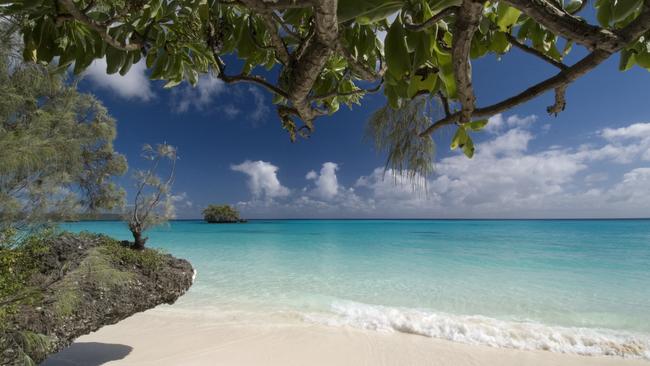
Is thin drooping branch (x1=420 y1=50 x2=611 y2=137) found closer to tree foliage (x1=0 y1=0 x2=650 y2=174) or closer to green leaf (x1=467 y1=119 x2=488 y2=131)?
tree foliage (x1=0 y1=0 x2=650 y2=174)

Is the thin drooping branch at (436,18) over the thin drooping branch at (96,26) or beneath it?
beneath

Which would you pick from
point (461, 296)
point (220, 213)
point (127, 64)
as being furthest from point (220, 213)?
point (127, 64)

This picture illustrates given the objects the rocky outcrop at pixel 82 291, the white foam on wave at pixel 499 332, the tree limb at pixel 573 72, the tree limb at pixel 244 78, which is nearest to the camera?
the tree limb at pixel 573 72

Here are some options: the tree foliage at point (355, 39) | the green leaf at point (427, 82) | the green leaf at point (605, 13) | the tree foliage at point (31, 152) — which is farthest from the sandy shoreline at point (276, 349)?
the green leaf at point (605, 13)

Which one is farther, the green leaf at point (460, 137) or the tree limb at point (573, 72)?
the green leaf at point (460, 137)

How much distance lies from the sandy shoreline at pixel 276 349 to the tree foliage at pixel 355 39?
390cm

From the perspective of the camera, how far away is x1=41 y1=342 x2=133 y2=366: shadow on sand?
3393 millimetres

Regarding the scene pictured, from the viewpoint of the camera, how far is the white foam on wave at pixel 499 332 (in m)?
4.33

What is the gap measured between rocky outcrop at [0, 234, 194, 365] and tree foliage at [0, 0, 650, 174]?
2376 mm

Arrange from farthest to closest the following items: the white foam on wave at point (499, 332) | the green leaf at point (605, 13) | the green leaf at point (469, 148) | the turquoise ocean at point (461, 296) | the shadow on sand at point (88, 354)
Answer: the turquoise ocean at point (461, 296), the white foam on wave at point (499, 332), the shadow on sand at point (88, 354), the green leaf at point (469, 148), the green leaf at point (605, 13)

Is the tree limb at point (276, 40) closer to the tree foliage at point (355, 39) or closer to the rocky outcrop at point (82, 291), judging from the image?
the tree foliage at point (355, 39)

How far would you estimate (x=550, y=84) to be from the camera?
388 millimetres

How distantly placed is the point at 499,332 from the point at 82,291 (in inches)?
212

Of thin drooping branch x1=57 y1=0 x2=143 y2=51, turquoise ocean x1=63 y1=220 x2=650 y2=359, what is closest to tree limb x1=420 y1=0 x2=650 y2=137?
thin drooping branch x1=57 y1=0 x2=143 y2=51
